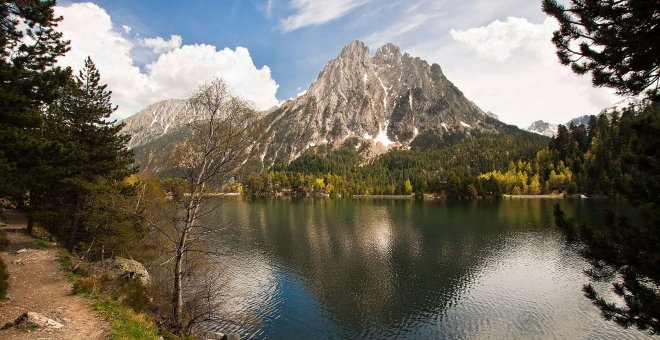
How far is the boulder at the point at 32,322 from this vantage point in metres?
15.7

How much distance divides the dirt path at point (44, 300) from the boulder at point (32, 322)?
1.05 ft

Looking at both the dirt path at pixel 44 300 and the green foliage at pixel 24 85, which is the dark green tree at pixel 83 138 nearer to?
the dirt path at pixel 44 300

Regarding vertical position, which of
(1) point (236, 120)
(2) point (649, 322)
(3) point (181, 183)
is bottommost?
(2) point (649, 322)

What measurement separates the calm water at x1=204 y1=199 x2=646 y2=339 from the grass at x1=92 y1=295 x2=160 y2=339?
732 cm

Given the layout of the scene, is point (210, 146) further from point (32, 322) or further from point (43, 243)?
point (43, 243)

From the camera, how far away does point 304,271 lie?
57.1m

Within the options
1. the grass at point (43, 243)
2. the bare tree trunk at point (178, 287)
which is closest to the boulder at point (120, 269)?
the grass at point (43, 243)

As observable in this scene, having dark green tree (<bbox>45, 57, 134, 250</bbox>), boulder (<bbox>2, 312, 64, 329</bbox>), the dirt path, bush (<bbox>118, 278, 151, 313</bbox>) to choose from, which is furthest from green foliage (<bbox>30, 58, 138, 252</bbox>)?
boulder (<bbox>2, 312, 64, 329</bbox>)

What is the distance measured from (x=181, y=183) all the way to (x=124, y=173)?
77.8 feet

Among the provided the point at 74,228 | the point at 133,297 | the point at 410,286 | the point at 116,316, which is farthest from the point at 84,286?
the point at 410,286

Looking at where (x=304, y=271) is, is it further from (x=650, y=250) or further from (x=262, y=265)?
(x=650, y=250)

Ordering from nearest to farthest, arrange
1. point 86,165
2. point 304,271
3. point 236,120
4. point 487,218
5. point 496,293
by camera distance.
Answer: point 236,120 → point 86,165 → point 496,293 → point 304,271 → point 487,218

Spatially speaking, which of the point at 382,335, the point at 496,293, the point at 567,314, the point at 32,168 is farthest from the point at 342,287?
the point at 32,168

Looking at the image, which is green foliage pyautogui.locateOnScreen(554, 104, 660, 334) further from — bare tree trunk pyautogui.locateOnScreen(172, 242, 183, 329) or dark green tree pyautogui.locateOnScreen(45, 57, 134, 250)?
dark green tree pyautogui.locateOnScreen(45, 57, 134, 250)
